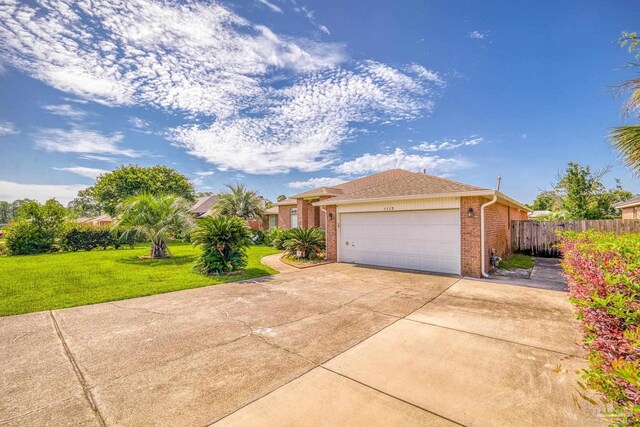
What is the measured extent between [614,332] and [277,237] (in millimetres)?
17127

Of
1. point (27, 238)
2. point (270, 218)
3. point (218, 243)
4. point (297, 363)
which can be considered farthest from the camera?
point (270, 218)

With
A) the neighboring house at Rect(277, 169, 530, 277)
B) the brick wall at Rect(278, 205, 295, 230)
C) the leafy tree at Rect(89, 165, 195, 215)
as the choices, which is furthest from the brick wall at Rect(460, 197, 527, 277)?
the leafy tree at Rect(89, 165, 195, 215)

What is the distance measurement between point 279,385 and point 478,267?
313 inches

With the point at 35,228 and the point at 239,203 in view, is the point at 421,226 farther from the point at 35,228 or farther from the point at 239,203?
the point at 35,228

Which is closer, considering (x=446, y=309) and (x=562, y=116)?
(x=446, y=309)

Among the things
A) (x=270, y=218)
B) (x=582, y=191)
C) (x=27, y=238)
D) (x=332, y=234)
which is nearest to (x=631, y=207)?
(x=582, y=191)

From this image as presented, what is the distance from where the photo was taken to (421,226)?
→ 10008mm

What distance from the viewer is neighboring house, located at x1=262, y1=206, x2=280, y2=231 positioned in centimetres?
2563

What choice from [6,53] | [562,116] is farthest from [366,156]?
[6,53]

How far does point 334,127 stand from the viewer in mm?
15469

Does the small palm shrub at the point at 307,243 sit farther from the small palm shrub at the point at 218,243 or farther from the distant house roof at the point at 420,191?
the small palm shrub at the point at 218,243

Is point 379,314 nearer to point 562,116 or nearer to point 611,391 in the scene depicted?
point 611,391

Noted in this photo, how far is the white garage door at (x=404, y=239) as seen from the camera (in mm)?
9414

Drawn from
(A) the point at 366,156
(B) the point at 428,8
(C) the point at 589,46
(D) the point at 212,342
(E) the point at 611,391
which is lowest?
(D) the point at 212,342
